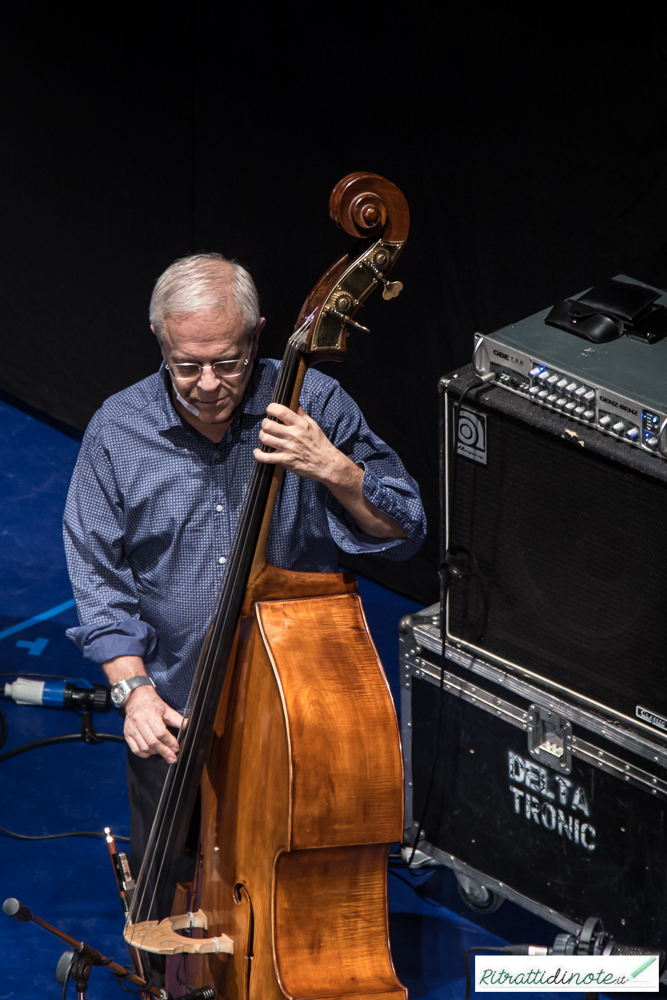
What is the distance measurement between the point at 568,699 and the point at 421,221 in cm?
167

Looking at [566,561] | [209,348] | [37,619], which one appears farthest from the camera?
[37,619]

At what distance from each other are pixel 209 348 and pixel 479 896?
1621 mm

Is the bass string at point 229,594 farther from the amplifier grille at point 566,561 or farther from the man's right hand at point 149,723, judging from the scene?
the amplifier grille at point 566,561

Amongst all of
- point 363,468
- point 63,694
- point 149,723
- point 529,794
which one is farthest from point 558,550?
point 63,694

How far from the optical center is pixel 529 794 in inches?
112

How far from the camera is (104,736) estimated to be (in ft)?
12.2

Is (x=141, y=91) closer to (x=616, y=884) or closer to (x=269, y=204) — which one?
(x=269, y=204)

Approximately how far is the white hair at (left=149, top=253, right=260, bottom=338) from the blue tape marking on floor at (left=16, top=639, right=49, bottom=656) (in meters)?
2.05

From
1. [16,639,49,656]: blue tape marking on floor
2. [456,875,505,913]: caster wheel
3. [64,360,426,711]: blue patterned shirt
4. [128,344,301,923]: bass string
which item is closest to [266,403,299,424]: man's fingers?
[128,344,301,923]: bass string

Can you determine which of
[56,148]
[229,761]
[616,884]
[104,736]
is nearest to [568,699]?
[616,884]

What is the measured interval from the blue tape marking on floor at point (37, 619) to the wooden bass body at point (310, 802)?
7.50ft

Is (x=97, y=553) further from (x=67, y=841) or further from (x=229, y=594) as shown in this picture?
(x=67, y=841)

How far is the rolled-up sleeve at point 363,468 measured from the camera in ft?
7.93

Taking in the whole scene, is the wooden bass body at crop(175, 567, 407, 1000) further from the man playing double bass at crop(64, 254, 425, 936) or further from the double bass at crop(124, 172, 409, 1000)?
the man playing double bass at crop(64, 254, 425, 936)
